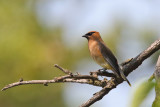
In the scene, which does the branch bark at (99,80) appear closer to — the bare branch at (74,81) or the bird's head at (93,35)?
the bare branch at (74,81)

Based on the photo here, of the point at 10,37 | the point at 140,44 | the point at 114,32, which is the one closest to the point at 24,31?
the point at 10,37

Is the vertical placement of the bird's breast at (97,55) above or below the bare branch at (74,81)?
above

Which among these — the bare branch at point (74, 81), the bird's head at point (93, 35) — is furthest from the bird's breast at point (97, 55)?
the bare branch at point (74, 81)

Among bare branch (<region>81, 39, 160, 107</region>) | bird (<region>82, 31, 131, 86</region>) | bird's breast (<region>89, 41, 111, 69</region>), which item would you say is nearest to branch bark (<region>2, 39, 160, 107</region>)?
bare branch (<region>81, 39, 160, 107</region>)

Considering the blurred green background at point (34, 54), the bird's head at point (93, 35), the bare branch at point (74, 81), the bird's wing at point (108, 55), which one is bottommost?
the bare branch at point (74, 81)

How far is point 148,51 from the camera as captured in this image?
311cm

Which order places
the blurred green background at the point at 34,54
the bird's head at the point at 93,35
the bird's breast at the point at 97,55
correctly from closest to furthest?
1. the bird's breast at the point at 97,55
2. the bird's head at the point at 93,35
3. the blurred green background at the point at 34,54

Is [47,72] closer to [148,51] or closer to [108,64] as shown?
[108,64]

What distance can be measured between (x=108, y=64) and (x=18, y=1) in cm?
979

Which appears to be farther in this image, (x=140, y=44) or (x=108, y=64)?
(x=140, y=44)

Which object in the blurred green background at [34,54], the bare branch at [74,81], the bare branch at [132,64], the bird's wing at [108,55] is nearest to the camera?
the bare branch at [74,81]

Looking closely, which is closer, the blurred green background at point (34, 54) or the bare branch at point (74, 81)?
the bare branch at point (74, 81)

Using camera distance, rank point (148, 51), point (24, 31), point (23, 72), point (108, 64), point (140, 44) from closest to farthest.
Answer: point (148, 51)
point (108, 64)
point (140, 44)
point (23, 72)
point (24, 31)

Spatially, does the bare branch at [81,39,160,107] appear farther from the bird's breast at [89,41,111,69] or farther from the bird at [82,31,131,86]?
the bird's breast at [89,41,111,69]
